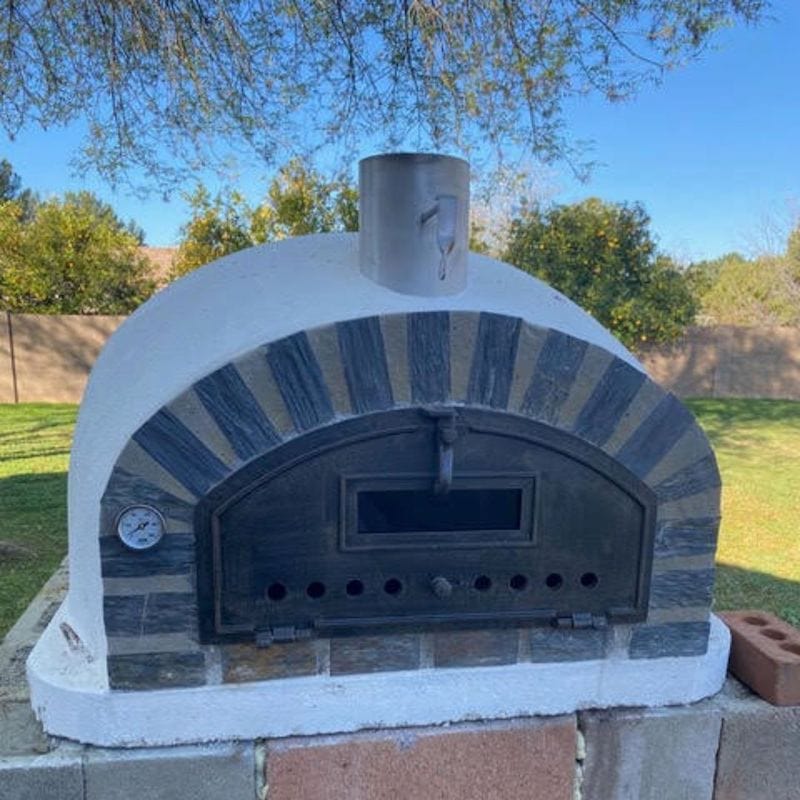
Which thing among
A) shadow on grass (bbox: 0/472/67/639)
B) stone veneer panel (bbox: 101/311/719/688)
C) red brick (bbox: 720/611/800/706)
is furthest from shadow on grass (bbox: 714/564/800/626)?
shadow on grass (bbox: 0/472/67/639)

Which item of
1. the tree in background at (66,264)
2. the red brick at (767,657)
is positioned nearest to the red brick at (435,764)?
the red brick at (767,657)

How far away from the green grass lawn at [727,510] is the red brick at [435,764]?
2089 millimetres

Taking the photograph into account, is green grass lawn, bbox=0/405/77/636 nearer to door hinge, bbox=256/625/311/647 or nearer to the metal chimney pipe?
door hinge, bbox=256/625/311/647

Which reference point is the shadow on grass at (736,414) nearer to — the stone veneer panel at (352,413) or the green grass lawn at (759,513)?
the green grass lawn at (759,513)

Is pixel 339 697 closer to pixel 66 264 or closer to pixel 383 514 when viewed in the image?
pixel 383 514

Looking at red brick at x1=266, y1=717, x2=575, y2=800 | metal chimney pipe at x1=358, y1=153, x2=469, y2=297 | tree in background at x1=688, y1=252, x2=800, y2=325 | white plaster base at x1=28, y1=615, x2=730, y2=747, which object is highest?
tree in background at x1=688, y1=252, x2=800, y2=325

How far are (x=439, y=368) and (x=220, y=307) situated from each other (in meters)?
0.58

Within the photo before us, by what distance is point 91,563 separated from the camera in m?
1.60

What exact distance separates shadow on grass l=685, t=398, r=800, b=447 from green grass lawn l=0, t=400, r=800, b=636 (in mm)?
67

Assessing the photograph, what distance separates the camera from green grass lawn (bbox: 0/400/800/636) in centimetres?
375

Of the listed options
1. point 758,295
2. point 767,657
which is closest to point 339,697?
point 767,657

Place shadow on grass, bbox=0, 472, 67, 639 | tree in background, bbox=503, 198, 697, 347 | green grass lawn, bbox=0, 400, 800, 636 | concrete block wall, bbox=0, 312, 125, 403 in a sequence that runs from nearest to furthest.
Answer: shadow on grass, bbox=0, 472, 67, 639
green grass lawn, bbox=0, 400, 800, 636
tree in background, bbox=503, 198, 697, 347
concrete block wall, bbox=0, 312, 125, 403

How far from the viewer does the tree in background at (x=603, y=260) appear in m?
11.0

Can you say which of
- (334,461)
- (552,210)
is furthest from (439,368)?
(552,210)
